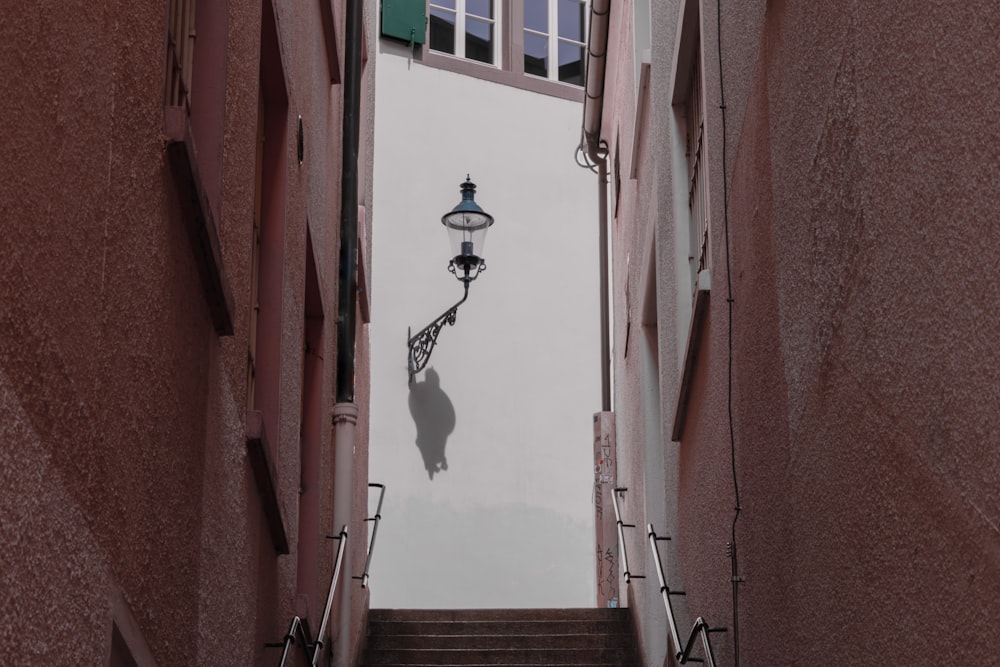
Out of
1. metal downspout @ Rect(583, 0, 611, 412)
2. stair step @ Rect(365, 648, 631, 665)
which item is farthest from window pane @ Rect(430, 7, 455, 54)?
stair step @ Rect(365, 648, 631, 665)

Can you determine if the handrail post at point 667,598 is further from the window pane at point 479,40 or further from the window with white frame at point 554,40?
the window with white frame at point 554,40

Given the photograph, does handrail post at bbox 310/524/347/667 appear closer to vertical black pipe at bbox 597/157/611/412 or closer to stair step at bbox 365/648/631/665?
stair step at bbox 365/648/631/665

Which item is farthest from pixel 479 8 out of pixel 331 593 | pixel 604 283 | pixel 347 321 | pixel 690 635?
pixel 690 635

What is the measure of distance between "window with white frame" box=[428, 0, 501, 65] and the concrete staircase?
7617mm

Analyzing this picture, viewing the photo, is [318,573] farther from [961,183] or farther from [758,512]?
[961,183]

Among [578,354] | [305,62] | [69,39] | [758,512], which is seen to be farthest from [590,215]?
[69,39]

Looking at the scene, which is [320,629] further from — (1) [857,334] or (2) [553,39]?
(2) [553,39]

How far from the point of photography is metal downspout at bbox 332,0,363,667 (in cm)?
905

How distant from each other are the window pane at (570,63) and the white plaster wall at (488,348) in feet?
2.55

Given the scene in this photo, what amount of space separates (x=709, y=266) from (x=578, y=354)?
9.28 meters

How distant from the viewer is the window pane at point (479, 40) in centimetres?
1720

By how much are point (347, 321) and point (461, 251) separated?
15.8 feet

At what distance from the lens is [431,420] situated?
1526cm

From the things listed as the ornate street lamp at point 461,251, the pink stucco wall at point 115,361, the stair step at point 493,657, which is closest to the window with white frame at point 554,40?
the ornate street lamp at point 461,251
